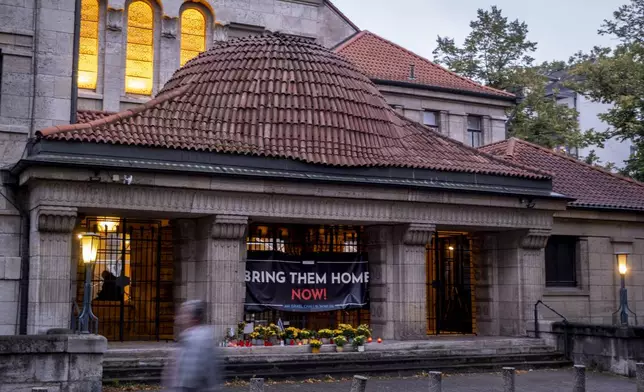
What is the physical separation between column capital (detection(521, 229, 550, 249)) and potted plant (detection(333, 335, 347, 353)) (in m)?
7.81

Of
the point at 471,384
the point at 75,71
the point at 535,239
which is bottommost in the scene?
the point at 471,384

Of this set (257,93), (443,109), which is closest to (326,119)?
(257,93)

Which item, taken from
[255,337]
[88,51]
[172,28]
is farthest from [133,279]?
[172,28]

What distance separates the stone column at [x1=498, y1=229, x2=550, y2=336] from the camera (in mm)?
28266

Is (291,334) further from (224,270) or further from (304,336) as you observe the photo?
(224,270)

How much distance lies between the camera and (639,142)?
3825 cm

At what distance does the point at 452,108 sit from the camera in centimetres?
4056

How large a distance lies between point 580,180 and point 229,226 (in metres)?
16.4

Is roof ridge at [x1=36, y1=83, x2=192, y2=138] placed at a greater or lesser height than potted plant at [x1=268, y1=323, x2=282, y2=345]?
greater

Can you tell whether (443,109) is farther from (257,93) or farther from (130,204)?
(130,204)

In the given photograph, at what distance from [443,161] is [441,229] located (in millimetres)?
2299

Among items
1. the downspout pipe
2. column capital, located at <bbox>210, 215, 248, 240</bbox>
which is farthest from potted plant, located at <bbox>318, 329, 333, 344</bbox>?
the downspout pipe

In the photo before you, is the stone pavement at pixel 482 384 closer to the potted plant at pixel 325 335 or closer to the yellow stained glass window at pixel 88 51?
the potted plant at pixel 325 335

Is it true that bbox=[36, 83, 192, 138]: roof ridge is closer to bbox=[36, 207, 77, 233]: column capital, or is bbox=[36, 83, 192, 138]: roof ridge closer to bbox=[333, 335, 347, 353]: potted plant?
bbox=[36, 207, 77, 233]: column capital
